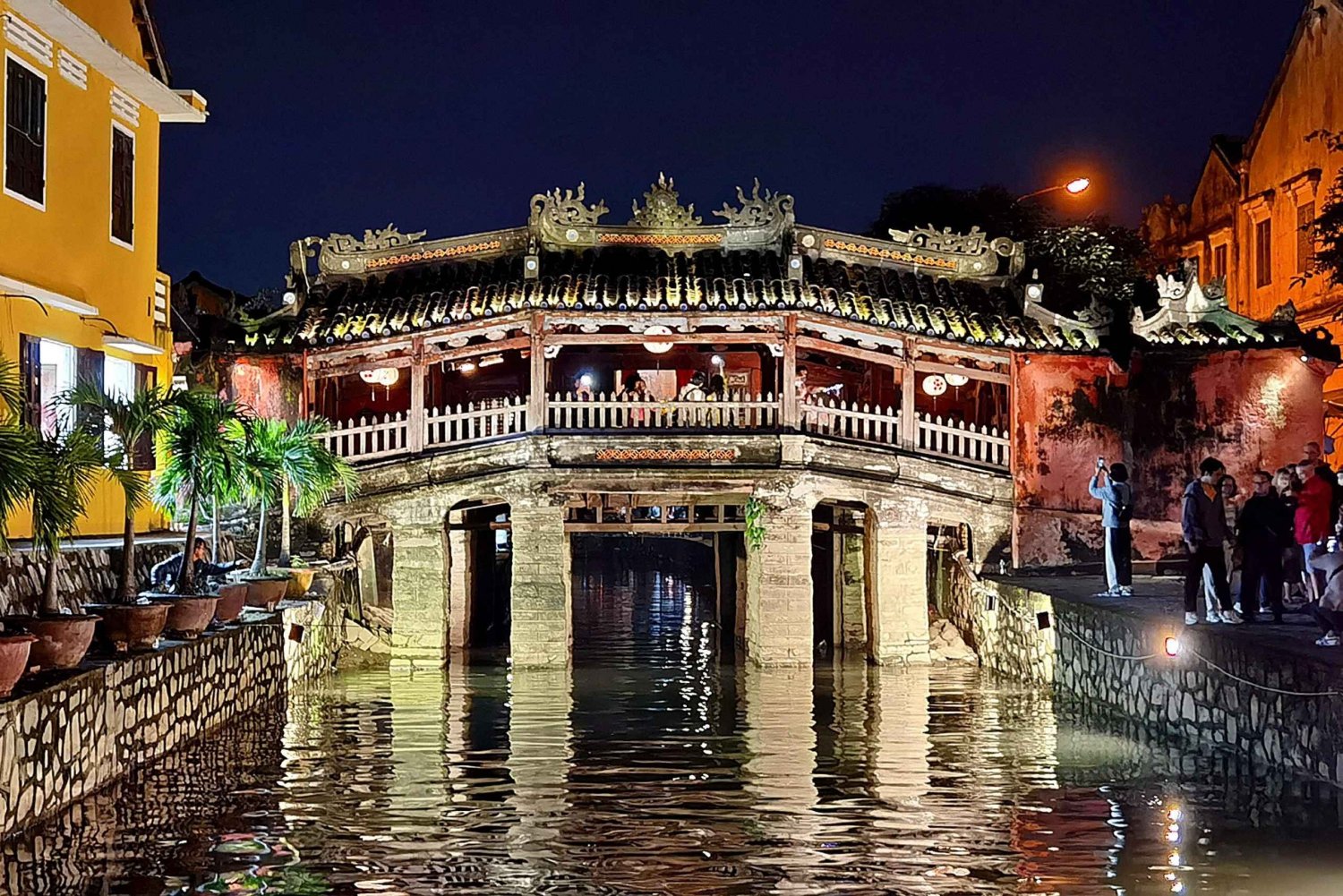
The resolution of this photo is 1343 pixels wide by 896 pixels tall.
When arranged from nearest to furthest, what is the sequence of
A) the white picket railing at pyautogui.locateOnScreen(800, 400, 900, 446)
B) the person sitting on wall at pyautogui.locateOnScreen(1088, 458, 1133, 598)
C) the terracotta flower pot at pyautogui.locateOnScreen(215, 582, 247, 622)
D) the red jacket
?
the red jacket
the terracotta flower pot at pyautogui.locateOnScreen(215, 582, 247, 622)
the person sitting on wall at pyautogui.locateOnScreen(1088, 458, 1133, 598)
the white picket railing at pyautogui.locateOnScreen(800, 400, 900, 446)

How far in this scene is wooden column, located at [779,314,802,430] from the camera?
82.2ft

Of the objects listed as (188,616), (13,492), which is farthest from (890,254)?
(13,492)

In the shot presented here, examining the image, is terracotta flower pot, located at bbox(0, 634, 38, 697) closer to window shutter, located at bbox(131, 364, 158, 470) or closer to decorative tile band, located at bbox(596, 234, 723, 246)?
window shutter, located at bbox(131, 364, 158, 470)

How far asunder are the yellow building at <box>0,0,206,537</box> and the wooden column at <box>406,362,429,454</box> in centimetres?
423

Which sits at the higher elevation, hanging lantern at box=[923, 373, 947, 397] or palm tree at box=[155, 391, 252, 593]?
hanging lantern at box=[923, 373, 947, 397]

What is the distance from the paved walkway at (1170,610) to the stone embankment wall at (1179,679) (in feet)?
0.25

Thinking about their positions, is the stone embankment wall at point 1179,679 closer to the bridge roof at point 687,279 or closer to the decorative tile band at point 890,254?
the bridge roof at point 687,279

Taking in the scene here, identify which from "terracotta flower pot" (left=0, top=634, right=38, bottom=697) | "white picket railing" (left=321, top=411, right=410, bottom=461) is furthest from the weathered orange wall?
"terracotta flower pot" (left=0, top=634, right=38, bottom=697)

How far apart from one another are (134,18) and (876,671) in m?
14.4

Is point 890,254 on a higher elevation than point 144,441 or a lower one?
higher

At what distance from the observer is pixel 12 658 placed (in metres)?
10.7

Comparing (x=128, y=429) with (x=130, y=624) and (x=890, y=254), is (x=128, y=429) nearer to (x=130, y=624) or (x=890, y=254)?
(x=130, y=624)

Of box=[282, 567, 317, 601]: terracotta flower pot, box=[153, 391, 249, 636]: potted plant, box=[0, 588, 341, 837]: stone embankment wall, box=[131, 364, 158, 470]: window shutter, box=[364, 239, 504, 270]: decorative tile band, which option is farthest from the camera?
box=[364, 239, 504, 270]: decorative tile band

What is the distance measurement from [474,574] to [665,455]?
7.14m
